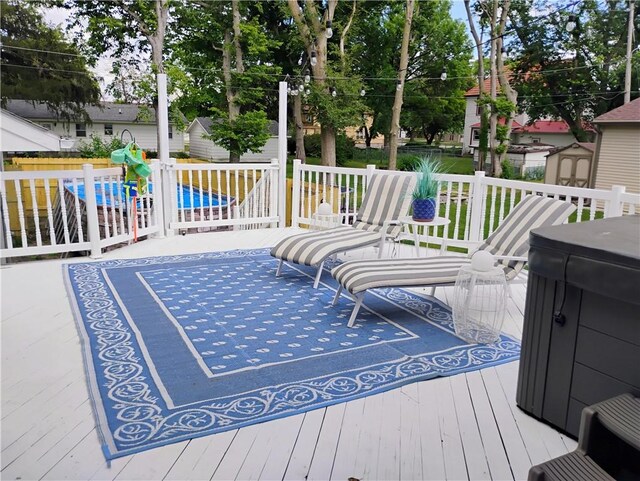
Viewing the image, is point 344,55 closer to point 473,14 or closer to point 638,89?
point 473,14

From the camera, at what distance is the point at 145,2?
16.9 metres

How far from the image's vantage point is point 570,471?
151 centimetres

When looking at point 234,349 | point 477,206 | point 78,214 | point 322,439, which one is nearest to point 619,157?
point 477,206

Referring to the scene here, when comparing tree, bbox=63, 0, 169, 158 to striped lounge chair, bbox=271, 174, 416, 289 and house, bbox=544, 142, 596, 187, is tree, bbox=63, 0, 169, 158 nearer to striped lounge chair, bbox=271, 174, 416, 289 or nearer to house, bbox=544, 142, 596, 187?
striped lounge chair, bbox=271, 174, 416, 289

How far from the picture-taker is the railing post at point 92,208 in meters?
5.10

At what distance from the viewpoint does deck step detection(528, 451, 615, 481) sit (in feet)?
4.86

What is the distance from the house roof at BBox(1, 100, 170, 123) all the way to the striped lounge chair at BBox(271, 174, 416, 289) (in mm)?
15621

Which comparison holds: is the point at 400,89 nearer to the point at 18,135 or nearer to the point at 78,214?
the point at 78,214

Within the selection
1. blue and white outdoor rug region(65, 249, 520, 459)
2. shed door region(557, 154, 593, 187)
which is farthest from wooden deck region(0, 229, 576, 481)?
shed door region(557, 154, 593, 187)

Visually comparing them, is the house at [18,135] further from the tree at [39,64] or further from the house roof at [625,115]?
the tree at [39,64]

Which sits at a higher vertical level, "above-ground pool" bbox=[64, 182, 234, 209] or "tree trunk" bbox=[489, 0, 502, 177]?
"tree trunk" bbox=[489, 0, 502, 177]

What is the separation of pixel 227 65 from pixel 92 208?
47.4ft

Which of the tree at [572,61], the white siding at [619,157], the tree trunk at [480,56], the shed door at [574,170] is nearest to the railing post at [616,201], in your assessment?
the white siding at [619,157]

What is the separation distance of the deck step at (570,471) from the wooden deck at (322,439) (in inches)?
15.2
